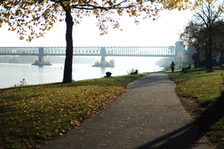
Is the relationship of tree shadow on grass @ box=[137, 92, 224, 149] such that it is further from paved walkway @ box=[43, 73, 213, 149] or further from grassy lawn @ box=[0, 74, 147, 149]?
grassy lawn @ box=[0, 74, 147, 149]

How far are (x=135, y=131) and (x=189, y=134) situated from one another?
132 centimetres

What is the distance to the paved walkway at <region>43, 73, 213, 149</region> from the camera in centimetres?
600

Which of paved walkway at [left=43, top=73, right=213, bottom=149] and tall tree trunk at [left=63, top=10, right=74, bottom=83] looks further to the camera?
tall tree trunk at [left=63, top=10, right=74, bottom=83]

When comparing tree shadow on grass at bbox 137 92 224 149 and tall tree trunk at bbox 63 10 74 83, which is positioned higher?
tall tree trunk at bbox 63 10 74 83

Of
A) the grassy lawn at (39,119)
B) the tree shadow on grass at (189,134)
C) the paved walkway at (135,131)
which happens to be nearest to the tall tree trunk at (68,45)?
the grassy lawn at (39,119)

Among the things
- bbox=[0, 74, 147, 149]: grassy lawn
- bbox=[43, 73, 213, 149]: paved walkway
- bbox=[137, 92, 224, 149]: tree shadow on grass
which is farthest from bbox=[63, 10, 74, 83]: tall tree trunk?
bbox=[137, 92, 224, 149]: tree shadow on grass

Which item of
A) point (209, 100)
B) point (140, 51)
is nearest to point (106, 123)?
point (209, 100)

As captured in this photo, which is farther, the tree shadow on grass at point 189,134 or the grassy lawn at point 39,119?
the grassy lawn at point 39,119

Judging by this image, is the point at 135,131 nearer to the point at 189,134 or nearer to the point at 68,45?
the point at 189,134

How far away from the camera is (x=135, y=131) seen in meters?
7.06

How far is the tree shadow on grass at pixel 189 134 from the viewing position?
19.6 feet

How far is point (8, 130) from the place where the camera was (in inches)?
268

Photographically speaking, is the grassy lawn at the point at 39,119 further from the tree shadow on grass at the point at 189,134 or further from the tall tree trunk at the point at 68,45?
the tall tree trunk at the point at 68,45

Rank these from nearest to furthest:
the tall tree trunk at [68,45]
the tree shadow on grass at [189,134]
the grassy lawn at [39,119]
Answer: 1. the tree shadow on grass at [189,134]
2. the grassy lawn at [39,119]
3. the tall tree trunk at [68,45]
